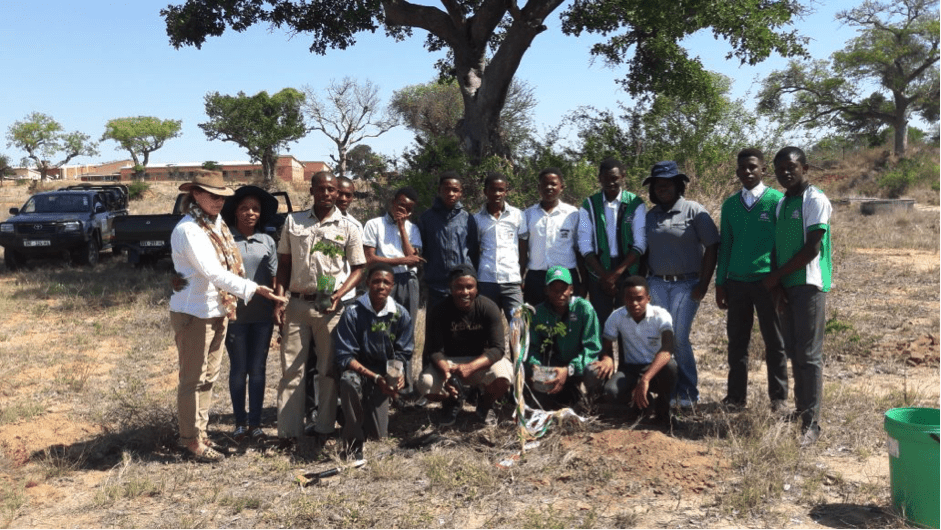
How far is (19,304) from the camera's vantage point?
1177 centimetres

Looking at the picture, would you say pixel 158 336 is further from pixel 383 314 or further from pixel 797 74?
pixel 797 74

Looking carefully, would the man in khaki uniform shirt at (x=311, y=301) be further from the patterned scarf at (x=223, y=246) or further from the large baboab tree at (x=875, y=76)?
the large baboab tree at (x=875, y=76)

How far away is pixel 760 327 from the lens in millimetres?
5738

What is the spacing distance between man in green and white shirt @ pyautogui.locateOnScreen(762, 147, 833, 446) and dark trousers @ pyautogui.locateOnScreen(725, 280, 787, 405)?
28cm

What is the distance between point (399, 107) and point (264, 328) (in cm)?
4542

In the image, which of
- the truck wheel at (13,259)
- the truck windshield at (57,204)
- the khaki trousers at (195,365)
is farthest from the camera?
the truck windshield at (57,204)

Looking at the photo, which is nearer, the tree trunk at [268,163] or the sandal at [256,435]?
the sandal at [256,435]

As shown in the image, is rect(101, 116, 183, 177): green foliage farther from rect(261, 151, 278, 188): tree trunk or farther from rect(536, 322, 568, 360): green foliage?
rect(536, 322, 568, 360): green foliage

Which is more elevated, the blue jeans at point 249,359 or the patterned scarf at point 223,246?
the patterned scarf at point 223,246

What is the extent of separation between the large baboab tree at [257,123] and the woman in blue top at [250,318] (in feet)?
141

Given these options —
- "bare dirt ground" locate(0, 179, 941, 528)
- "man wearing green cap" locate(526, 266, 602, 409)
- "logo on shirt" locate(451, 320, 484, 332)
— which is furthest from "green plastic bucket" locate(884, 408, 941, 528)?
"logo on shirt" locate(451, 320, 484, 332)

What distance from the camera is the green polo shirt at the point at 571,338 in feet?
19.4

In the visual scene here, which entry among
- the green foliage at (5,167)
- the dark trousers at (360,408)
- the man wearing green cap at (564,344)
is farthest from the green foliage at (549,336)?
the green foliage at (5,167)

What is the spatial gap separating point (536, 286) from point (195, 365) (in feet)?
8.62
